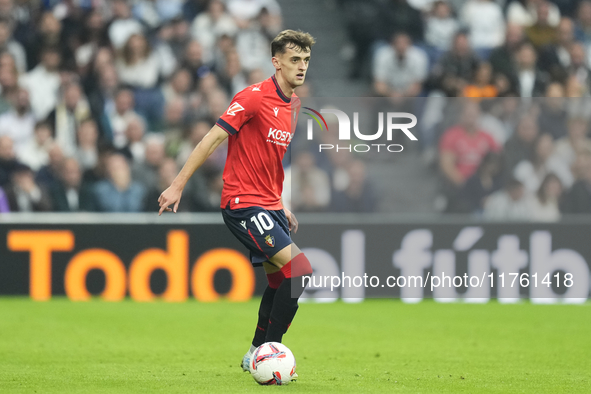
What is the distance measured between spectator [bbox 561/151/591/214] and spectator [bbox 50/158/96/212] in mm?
5869

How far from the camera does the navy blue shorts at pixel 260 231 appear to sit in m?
5.35

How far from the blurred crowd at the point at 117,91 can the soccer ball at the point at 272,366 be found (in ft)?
19.6

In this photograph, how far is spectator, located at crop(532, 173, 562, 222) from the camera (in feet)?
35.2

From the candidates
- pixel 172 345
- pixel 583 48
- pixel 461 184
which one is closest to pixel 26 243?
pixel 172 345

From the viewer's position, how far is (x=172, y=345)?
288 inches

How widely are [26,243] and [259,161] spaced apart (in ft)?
19.0

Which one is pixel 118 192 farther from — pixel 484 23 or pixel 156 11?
pixel 484 23

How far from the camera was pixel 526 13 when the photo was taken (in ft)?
46.3

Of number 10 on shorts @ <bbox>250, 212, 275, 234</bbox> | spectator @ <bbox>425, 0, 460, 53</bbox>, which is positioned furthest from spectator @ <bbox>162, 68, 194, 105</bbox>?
number 10 on shorts @ <bbox>250, 212, 275, 234</bbox>

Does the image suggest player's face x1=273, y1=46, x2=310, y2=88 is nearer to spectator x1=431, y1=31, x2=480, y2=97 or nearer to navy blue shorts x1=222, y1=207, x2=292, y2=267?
navy blue shorts x1=222, y1=207, x2=292, y2=267

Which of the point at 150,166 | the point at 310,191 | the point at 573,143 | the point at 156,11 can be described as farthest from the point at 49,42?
the point at 573,143

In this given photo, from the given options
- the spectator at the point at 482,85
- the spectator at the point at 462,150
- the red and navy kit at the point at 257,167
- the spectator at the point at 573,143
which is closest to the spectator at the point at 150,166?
the spectator at the point at 462,150

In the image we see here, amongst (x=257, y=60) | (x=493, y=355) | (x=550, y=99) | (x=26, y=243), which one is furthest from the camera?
(x=257, y=60)

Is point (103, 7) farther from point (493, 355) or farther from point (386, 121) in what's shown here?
point (493, 355)
